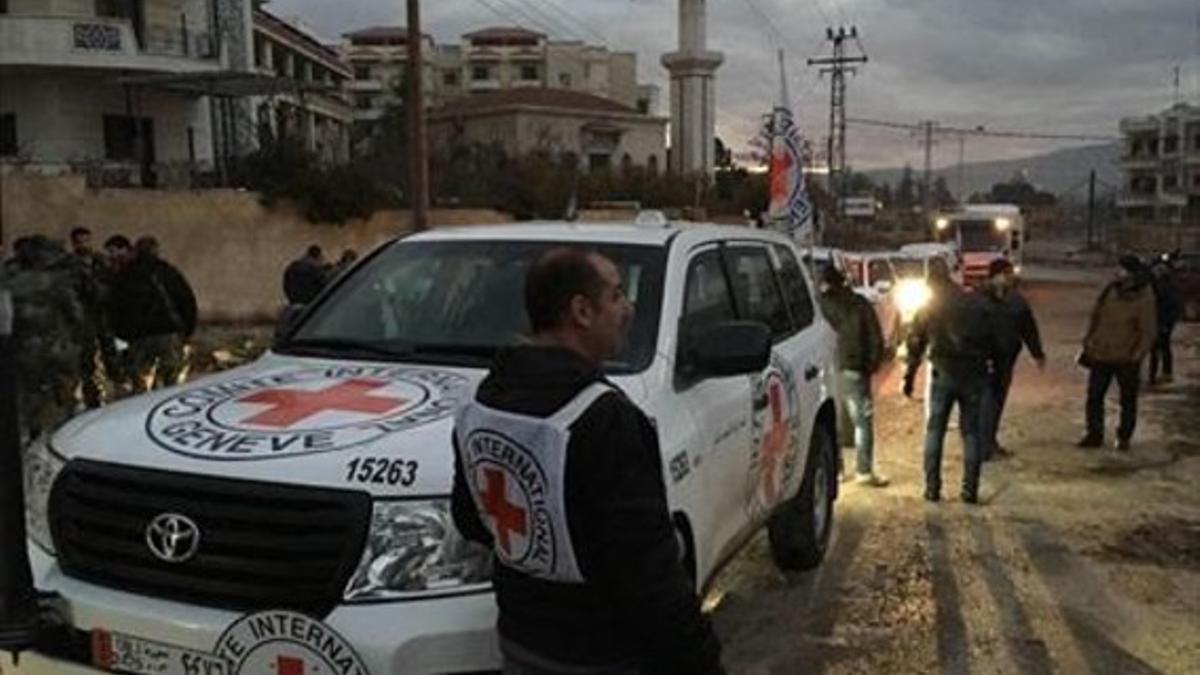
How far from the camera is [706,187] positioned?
4950 centimetres

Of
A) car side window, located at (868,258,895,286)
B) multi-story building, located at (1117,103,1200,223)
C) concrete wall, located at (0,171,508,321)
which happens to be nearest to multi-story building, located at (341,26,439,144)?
multi-story building, located at (1117,103,1200,223)

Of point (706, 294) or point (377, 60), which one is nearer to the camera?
point (706, 294)

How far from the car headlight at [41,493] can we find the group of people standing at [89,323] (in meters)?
4.51

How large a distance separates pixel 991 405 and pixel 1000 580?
2.98 metres

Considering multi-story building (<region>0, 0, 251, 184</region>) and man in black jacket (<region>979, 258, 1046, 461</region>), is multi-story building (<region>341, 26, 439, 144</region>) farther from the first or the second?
man in black jacket (<region>979, 258, 1046, 461</region>)

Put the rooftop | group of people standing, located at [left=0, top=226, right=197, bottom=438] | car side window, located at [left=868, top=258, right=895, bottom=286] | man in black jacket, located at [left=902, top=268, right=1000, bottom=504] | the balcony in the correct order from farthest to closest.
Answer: the rooftop
the balcony
car side window, located at [left=868, top=258, right=895, bottom=286]
group of people standing, located at [left=0, top=226, right=197, bottom=438]
man in black jacket, located at [left=902, top=268, right=1000, bottom=504]

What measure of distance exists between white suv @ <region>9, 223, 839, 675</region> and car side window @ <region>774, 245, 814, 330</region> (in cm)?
162

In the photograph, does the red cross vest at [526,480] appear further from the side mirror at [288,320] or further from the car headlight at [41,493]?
the side mirror at [288,320]

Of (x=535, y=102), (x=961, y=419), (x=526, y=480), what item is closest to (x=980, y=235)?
(x=535, y=102)

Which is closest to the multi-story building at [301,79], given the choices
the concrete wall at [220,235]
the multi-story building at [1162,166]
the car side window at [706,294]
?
the concrete wall at [220,235]

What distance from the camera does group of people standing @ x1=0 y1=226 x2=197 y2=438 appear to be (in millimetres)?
8789

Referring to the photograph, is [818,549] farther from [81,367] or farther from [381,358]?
[81,367]

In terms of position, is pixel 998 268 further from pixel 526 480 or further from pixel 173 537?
pixel 526 480

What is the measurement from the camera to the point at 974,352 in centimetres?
859
